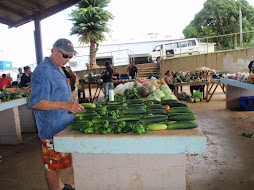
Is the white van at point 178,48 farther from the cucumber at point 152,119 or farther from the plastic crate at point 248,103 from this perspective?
the cucumber at point 152,119

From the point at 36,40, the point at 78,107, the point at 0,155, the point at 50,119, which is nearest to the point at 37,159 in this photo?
the point at 0,155

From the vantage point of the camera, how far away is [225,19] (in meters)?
24.6

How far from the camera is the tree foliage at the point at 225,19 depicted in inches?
943

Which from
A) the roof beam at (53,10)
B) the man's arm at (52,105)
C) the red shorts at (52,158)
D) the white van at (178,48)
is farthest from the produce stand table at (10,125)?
the white van at (178,48)

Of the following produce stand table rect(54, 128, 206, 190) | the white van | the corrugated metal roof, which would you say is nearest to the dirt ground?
produce stand table rect(54, 128, 206, 190)

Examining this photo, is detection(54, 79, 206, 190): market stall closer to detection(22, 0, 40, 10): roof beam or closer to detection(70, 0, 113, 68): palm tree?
detection(22, 0, 40, 10): roof beam

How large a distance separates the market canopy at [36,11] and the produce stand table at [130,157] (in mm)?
7511

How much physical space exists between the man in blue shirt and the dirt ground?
1.09 meters

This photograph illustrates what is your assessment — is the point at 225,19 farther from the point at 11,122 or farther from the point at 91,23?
the point at 11,122

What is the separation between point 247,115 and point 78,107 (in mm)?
6537

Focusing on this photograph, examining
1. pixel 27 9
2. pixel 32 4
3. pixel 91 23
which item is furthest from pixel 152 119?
pixel 91 23

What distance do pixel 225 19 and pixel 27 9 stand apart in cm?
2277

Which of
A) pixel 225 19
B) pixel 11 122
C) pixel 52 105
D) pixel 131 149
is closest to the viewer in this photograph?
pixel 131 149

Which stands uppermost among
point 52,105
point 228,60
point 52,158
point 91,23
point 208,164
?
point 91,23
